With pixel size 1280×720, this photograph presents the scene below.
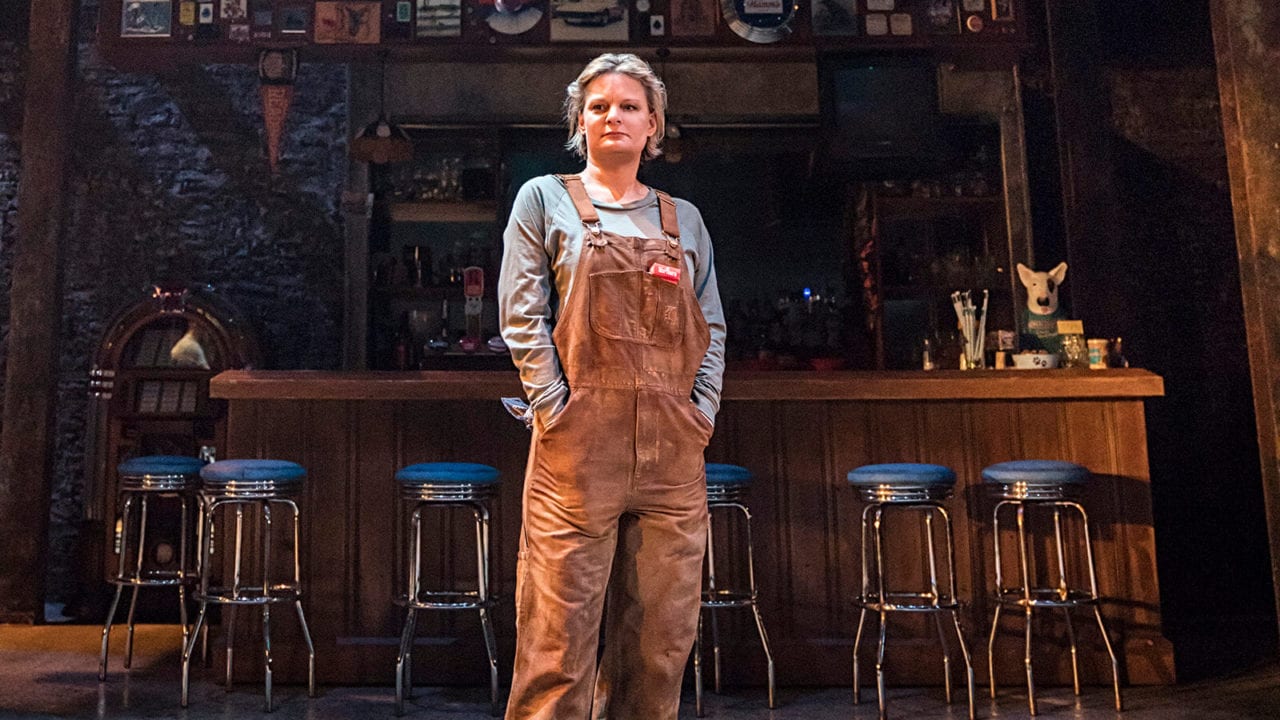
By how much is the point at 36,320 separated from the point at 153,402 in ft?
2.36

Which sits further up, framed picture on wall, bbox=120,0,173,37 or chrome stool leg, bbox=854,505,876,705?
framed picture on wall, bbox=120,0,173,37

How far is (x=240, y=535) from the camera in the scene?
3.58 m

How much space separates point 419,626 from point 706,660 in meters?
1.14

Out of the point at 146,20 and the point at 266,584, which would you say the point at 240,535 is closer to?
the point at 266,584

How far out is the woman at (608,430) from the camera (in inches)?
77.5

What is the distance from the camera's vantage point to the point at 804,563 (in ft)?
13.0

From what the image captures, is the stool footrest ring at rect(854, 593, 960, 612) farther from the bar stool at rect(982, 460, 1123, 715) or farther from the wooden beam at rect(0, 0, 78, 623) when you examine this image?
the wooden beam at rect(0, 0, 78, 623)

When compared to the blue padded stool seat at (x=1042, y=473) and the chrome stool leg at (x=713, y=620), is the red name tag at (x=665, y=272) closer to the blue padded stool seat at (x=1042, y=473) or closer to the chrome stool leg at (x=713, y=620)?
the chrome stool leg at (x=713, y=620)

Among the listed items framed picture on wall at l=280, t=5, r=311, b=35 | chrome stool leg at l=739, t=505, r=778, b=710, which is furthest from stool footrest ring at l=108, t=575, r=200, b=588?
framed picture on wall at l=280, t=5, r=311, b=35

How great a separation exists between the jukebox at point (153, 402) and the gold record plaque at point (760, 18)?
3214 millimetres

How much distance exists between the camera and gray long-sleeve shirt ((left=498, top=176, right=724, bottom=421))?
2.02m

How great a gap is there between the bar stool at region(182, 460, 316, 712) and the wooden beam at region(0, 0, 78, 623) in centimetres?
204

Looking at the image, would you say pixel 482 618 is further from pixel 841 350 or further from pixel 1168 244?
pixel 1168 244

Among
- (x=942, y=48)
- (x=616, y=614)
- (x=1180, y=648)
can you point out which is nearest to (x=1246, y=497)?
(x=1180, y=648)
